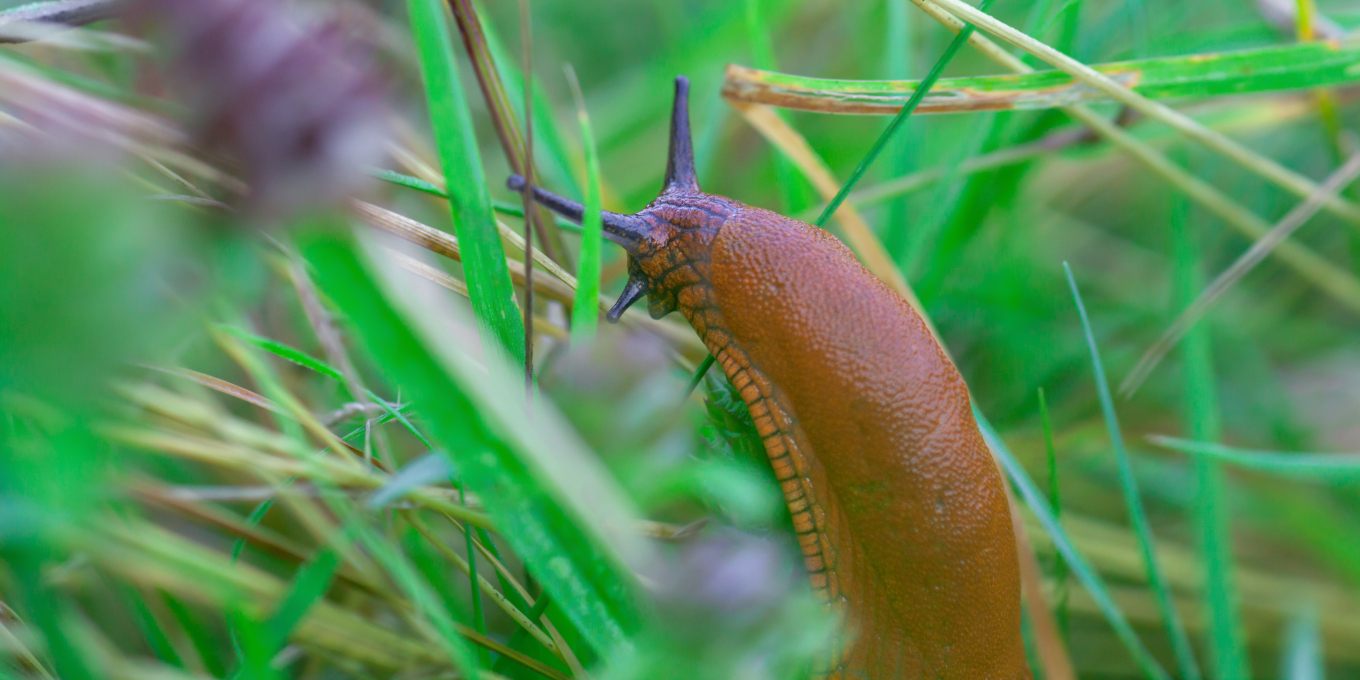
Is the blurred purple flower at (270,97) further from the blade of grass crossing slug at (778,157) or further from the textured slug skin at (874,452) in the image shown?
the blade of grass crossing slug at (778,157)

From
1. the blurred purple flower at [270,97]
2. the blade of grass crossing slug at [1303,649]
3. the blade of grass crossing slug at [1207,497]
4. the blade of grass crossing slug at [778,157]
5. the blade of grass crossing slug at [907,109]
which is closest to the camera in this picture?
the blurred purple flower at [270,97]

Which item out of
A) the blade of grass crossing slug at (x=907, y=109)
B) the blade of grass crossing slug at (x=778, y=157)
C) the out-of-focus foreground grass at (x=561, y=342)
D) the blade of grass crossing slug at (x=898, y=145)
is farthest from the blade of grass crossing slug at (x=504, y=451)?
the blade of grass crossing slug at (x=898, y=145)

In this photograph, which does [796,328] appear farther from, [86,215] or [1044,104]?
[86,215]

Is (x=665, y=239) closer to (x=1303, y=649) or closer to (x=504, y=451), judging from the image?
(x=504, y=451)

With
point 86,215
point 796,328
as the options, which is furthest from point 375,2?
point 86,215

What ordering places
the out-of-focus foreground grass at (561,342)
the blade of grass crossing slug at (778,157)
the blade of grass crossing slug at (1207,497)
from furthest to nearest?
the blade of grass crossing slug at (778,157), the blade of grass crossing slug at (1207,497), the out-of-focus foreground grass at (561,342)

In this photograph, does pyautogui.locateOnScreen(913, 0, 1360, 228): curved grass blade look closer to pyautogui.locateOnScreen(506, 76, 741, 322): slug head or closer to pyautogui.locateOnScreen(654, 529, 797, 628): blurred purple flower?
pyautogui.locateOnScreen(506, 76, 741, 322): slug head

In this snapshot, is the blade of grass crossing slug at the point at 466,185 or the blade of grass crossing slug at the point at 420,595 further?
the blade of grass crossing slug at the point at 466,185

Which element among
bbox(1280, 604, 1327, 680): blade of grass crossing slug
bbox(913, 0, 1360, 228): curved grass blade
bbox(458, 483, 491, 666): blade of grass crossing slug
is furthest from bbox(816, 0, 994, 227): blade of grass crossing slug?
bbox(1280, 604, 1327, 680): blade of grass crossing slug
